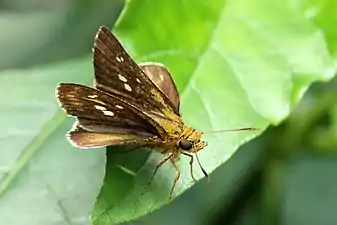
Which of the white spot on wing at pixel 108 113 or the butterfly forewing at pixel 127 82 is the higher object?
the butterfly forewing at pixel 127 82

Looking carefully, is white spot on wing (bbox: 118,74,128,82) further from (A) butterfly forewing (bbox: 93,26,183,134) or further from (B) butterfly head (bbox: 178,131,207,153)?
(B) butterfly head (bbox: 178,131,207,153)

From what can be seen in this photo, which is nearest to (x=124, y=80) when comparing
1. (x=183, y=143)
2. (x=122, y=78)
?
(x=122, y=78)

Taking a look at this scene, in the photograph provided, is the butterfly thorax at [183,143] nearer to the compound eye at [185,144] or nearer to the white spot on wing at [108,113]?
the compound eye at [185,144]

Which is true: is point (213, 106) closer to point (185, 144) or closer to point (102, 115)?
point (185, 144)

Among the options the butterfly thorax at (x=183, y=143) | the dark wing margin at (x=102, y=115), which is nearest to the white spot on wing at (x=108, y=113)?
the dark wing margin at (x=102, y=115)

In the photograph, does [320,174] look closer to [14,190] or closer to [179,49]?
[179,49]

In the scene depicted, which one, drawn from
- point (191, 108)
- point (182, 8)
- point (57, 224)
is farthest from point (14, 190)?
point (182, 8)
